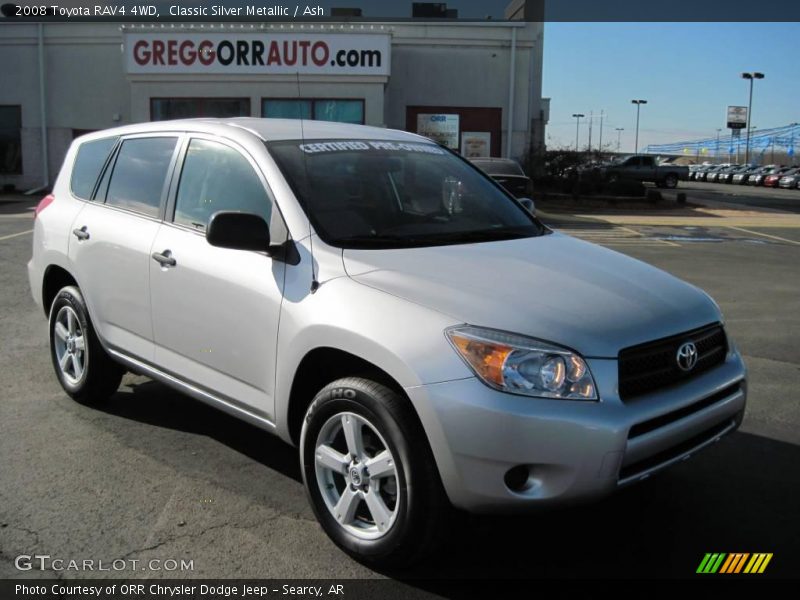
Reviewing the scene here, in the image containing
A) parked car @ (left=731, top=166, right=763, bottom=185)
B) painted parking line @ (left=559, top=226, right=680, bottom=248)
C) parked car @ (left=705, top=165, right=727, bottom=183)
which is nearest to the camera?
painted parking line @ (left=559, top=226, right=680, bottom=248)

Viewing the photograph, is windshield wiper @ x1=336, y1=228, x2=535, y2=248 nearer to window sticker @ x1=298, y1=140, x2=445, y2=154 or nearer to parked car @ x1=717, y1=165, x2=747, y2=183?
window sticker @ x1=298, y1=140, x2=445, y2=154

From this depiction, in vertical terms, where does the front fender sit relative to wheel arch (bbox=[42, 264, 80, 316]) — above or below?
above

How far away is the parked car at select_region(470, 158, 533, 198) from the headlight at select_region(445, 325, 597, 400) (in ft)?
35.7

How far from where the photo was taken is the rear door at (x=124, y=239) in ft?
14.8

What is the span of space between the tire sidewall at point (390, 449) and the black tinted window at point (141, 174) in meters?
1.82

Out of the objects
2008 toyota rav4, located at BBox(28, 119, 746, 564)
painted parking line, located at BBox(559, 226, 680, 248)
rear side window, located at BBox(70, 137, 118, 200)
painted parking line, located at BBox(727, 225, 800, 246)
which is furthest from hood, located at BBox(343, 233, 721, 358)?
painted parking line, located at BBox(727, 225, 800, 246)

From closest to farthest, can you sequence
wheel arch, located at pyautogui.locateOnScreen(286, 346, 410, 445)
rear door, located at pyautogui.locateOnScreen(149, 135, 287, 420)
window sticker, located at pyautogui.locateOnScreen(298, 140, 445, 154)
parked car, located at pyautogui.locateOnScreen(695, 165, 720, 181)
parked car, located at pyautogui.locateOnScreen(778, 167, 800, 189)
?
1. wheel arch, located at pyautogui.locateOnScreen(286, 346, 410, 445)
2. rear door, located at pyautogui.locateOnScreen(149, 135, 287, 420)
3. window sticker, located at pyautogui.locateOnScreen(298, 140, 445, 154)
4. parked car, located at pyautogui.locateOnScreen(778, 167, 800, 189)
5. parked car, located at pyautogui.locateOnScreen(695, 165, 720, 181)

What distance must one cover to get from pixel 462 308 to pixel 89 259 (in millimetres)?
2846

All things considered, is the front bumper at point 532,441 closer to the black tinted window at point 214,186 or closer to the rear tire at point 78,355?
the black tinted window at point 214,186

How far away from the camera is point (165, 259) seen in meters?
4.26

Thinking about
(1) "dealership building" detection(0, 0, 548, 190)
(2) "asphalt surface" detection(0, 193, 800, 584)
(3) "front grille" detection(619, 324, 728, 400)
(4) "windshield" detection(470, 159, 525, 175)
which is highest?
(1) "dealership building" detection(0, 0, 548, 190)

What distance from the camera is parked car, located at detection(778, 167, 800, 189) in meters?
52.0

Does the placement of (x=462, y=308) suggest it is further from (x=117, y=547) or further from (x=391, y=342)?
(x=117, y=547)

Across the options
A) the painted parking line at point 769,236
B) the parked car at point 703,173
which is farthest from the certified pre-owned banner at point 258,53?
the parked car at point 703,173
